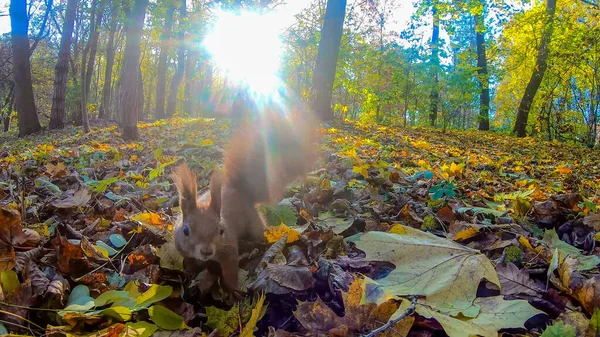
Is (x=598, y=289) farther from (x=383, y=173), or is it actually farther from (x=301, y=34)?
(x=301, y=34)

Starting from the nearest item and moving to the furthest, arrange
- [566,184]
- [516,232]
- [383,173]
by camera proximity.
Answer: [516,232], [383,173], [566,184]

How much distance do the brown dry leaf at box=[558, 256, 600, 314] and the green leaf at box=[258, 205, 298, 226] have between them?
1.17 m

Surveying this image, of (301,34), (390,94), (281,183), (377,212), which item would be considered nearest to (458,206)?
(377,212)

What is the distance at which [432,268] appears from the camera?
1.22m

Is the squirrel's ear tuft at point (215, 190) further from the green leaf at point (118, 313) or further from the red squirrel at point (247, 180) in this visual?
the green leaf at point (118, 313)

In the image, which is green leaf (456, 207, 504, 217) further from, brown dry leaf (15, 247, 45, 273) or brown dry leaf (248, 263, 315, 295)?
brown dry leaf (15, 247, 45, 273)

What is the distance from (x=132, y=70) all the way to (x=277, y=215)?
247 inches

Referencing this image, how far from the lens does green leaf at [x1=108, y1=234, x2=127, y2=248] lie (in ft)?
5.92

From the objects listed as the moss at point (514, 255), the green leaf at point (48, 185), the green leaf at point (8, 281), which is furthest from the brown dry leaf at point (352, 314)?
the green leaf at point (48, 185)

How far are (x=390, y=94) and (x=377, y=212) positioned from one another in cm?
1195

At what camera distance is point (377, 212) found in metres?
2.27

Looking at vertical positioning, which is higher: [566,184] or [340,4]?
[340,4]

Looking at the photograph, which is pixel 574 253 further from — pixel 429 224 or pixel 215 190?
pixel 215 190

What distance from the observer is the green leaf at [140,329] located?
1088 millimetres
